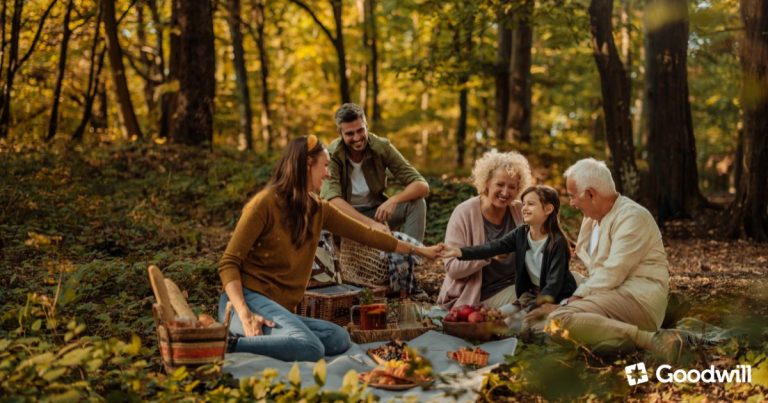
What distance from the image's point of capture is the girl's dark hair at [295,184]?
16.8 ft

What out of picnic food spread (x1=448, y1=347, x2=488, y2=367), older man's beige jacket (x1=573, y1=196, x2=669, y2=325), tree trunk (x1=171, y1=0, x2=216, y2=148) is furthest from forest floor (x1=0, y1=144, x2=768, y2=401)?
tree trunk (x1=171, y1=0, x2=216, y2=148)

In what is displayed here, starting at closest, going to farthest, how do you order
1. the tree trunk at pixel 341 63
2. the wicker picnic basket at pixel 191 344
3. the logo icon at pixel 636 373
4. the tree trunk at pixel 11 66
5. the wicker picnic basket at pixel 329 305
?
the wicker picnic basket at pixel 191 344, the logo icon at pixel 636 373, the wicker picnic basket at pixel 329 305, the tree trunk at pixel 11 66, the tree trunk at pixel 341 63

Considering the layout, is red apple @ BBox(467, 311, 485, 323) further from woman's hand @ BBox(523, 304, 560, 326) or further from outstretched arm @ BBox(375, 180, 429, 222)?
outstretched arm @ BBox(375, 180, 429, 222)

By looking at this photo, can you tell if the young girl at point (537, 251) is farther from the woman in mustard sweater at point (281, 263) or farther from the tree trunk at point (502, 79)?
the tree trunk at point (502, 79)

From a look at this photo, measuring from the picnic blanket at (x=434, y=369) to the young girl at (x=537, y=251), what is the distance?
2.00 feet

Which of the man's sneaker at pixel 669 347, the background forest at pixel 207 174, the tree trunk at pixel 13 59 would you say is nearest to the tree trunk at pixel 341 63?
the background forest at pixel 207 174

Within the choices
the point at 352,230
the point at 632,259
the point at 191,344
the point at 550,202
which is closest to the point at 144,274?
the point at 352,230

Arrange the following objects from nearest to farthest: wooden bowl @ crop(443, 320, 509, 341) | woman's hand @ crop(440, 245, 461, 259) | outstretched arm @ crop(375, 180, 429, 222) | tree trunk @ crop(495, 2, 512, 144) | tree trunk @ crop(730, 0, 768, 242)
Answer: wooden bowl @ crop(443, 320, 509, 341) < woman's hand @ crop(440, 245, 461, 259) < outstretched arm @ crop(375, 180, 429, 222) < tree trunk @ crop(730, 0, 768, 242) < tree trunk @ crop(495, 2, 512, 144)

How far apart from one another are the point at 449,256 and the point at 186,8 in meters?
9.52

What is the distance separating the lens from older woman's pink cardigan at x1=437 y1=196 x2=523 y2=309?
624cm

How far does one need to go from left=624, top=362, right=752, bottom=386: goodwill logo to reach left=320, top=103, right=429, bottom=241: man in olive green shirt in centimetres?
312

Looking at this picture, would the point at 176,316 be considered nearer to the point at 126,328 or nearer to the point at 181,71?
the point at 126,328

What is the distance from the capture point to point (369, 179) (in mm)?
7590

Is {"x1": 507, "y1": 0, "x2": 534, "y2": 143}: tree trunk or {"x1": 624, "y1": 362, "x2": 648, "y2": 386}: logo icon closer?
{"x1": 624, "y1": 362, "x2": 648, "y2": 386}: logo icon
